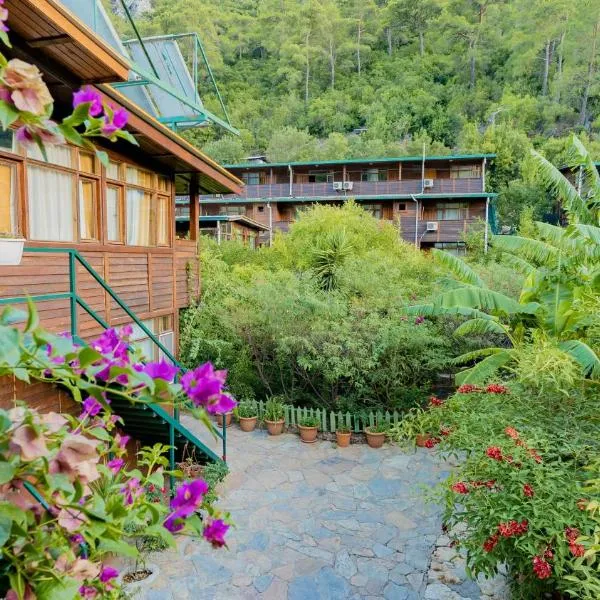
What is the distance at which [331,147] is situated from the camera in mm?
40438

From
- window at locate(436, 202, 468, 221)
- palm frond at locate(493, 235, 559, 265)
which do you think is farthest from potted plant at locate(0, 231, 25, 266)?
window at locate(436, 202, 468, 221)

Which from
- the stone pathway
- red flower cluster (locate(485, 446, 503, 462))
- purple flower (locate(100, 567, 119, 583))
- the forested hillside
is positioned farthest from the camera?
the forested hillside

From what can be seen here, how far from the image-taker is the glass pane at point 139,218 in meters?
8.75

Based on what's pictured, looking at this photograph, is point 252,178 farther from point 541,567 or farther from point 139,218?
point 541,567

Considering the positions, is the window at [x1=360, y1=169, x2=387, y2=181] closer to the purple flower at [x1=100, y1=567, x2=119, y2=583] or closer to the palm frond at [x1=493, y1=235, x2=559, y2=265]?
the palm frond at [x1=493, y1=235, x2=559, y2=265]

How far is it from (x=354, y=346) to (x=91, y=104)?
26.9ft

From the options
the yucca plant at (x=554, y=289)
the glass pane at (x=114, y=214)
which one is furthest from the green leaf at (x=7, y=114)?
the glass pane at (x=114, y=214)

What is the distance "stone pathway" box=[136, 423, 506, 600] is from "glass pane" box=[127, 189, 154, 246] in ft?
14.2

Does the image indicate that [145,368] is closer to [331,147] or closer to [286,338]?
[286,338]

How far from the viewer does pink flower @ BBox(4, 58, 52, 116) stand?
3.05 feet

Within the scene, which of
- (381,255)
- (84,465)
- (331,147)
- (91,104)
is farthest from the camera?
(331,147)

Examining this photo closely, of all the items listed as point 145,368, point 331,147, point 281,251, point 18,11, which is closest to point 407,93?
point 331,147

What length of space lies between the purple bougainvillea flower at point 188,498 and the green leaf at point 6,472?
0.61 metres

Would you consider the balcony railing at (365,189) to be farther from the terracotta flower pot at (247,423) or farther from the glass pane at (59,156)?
the glass pane at (59,156)
